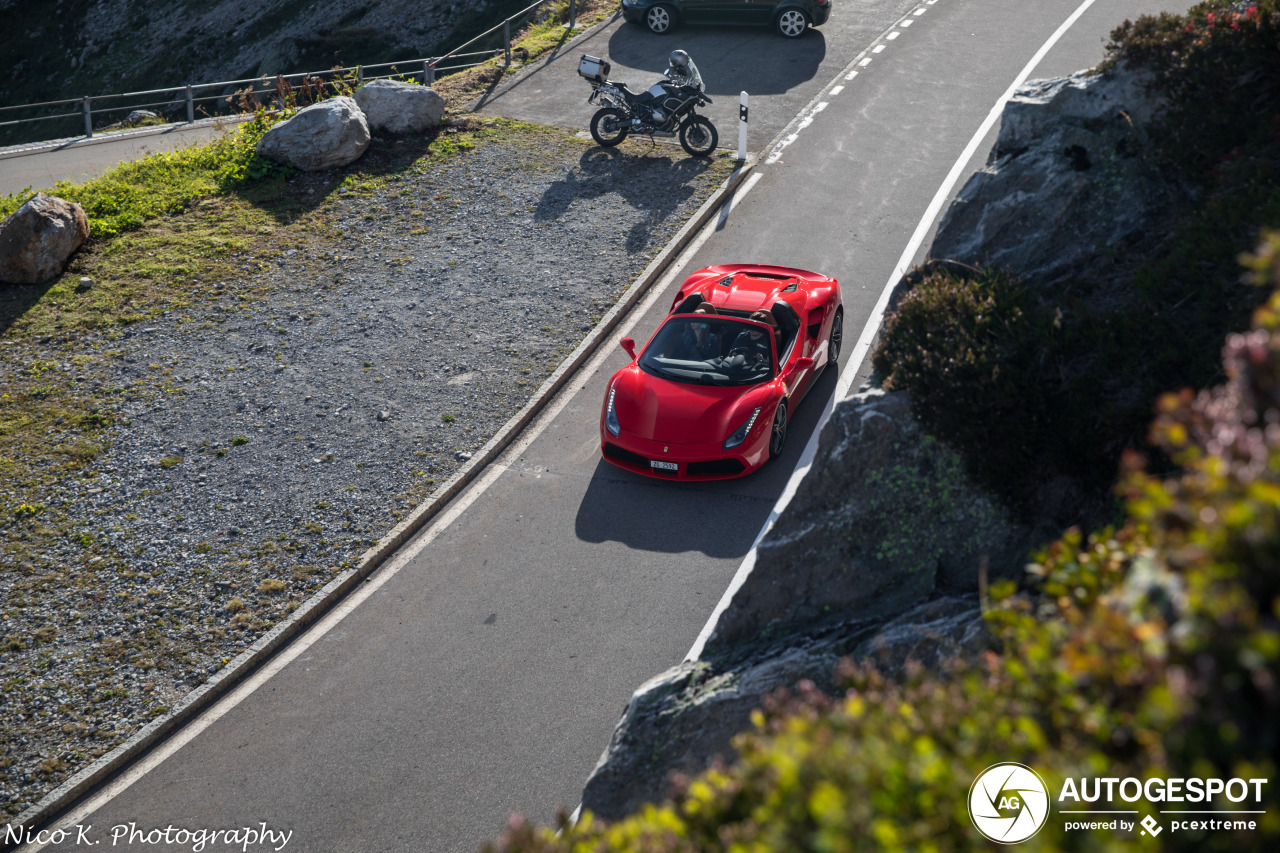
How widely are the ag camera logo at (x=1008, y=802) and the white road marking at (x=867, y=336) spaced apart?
4081 millimetres

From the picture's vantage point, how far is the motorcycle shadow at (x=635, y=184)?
52.0 feet

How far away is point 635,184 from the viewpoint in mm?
16812

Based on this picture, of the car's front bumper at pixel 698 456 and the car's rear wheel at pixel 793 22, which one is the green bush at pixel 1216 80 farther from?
the car's rear wheel at pixel 793 22

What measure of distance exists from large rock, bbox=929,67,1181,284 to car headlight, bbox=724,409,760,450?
280cm

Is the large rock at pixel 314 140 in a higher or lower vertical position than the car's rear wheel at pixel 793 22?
lower

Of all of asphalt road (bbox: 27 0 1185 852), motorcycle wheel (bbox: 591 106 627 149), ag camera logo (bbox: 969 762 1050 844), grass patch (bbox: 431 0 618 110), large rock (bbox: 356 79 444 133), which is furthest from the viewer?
grass patch (bbox: 431 0 618 110)

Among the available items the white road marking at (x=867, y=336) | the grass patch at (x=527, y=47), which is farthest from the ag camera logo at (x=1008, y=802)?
the grass patch at (x=527, y=47)

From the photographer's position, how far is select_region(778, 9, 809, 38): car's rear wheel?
22.1 meters

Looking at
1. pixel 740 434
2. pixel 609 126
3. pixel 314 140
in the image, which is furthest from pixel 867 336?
pixel 314 140

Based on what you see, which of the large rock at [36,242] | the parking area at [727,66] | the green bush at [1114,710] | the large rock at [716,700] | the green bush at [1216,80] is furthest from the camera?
the parking area at [727,66]

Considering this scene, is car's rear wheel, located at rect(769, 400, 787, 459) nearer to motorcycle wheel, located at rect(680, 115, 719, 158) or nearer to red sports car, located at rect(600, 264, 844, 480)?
red sports car, located at rect(600, 264, 844, 480)

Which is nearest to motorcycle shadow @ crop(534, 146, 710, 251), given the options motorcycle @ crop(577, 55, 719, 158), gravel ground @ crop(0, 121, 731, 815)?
gravel ground @ crop(0, 121, 731, 815)

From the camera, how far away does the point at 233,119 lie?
22.0 meters

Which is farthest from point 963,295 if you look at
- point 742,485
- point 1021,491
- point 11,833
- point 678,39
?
point 678,39
